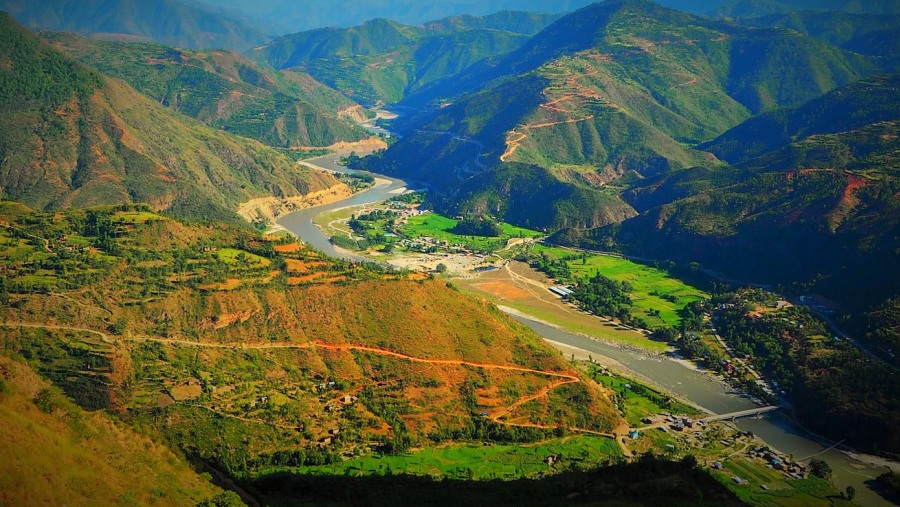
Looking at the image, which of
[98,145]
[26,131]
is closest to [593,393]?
[98,145]

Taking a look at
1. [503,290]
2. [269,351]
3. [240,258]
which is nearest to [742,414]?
[503,290]

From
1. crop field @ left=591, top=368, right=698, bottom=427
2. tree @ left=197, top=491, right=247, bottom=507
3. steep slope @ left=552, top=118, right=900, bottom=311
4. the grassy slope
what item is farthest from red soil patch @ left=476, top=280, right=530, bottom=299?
tree @ left=197, top=491, right=247, bottom=507

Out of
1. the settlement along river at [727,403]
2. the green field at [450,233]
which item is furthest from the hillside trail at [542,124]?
the settlement along river at [727,403]

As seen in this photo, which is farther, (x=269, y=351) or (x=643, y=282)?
(x=643, y=282)

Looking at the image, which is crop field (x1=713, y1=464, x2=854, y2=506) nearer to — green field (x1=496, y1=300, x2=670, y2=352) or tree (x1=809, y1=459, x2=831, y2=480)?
tree (x1=809, y1=459, x2=831, y2=480)

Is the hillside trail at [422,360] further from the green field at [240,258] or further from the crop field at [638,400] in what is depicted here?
the green field at [240,258]

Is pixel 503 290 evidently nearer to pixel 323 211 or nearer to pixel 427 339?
pixel 427 339
